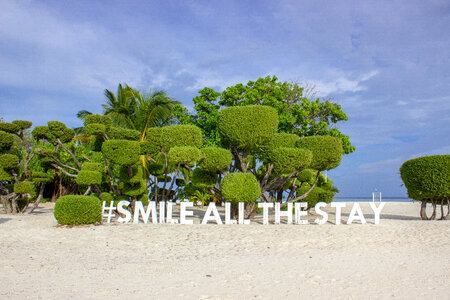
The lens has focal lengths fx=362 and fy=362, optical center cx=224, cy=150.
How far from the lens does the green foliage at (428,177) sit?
12031 mm

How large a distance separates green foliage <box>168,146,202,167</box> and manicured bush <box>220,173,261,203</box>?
56.9 inches

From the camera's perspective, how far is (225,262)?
281 inches

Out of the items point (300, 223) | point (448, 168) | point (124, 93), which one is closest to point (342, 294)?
point (300, 223)

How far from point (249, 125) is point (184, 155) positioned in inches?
99.8

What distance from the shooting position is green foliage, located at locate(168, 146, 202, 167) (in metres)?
10.6

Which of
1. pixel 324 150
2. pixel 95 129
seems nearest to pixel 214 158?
pixel 324 150

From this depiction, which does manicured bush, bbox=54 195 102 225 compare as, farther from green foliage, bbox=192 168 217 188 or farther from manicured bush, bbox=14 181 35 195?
manicured bush, bbox=14 181 35 195

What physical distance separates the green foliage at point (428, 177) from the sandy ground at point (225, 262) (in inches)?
52.5

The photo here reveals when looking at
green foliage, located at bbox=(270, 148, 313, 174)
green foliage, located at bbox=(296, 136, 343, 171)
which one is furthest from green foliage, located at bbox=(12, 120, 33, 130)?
green foliage, located at bbox=(296, 136, 343, 171)

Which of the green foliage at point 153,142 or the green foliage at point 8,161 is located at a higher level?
the green foliage at point 153,142

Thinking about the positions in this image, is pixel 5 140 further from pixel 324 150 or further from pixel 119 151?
pixel 324 150

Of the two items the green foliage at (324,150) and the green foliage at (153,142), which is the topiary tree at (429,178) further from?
the green foliage at (153,142)

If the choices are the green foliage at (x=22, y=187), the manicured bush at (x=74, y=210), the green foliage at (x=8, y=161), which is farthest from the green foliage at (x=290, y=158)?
the green foliage at (x=8, y=161)

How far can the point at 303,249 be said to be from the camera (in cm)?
838
